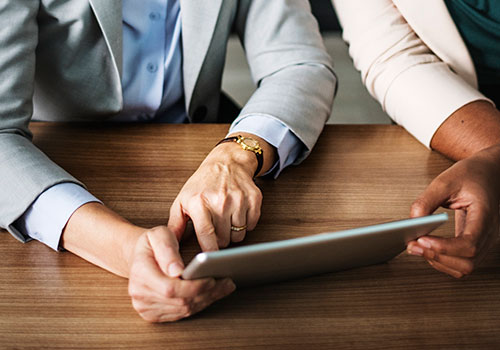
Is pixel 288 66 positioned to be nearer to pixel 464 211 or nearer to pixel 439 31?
pixel 439 31

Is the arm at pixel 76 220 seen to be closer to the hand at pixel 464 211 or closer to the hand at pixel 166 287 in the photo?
the hand at pixel 166 287

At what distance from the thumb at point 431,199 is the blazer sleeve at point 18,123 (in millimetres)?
466

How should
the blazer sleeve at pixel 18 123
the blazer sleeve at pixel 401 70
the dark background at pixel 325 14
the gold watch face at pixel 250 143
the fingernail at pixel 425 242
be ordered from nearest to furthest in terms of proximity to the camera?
the fingernail at pixel 425 242
the blazer sleeve at pixel 18 123
the gold watch face at pixel 250 143
the blazer sleeve at pixel 401 70
the dark background at pixel 325 14

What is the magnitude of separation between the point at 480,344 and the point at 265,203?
13.4 inches

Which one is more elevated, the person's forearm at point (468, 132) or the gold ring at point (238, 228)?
the person's forearm at point (468, 132)

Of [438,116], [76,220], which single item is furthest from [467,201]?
[76,220]

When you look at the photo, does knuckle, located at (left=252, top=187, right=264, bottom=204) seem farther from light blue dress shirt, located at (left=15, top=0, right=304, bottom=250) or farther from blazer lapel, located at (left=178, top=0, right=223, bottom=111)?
blazer lapel, located at (left=178, top=0, right=223, bottom=111)

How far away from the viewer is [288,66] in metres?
0.96

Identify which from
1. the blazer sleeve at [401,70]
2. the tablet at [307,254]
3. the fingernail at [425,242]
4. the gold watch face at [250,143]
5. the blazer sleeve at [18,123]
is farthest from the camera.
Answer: the blazer sleeve at [401,70]

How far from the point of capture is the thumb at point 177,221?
0.66 meters

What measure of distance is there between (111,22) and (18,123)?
0.78 feet

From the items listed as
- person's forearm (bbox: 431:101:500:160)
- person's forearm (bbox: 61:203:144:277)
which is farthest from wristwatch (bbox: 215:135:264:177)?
person's forearm (bbox: 431:101:500:160)

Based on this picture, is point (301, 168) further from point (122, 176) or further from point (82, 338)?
point (82, 338)

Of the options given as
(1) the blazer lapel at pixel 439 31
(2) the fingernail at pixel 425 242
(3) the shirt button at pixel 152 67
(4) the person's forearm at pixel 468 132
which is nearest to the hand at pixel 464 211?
(2) the fingernail at pixel 425 242
